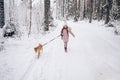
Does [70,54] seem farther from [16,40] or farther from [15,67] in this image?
[16,40]

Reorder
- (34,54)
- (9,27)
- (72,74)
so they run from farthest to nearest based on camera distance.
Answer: (9,27), (34,54), (72,74)

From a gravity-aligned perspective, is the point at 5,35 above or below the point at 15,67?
above

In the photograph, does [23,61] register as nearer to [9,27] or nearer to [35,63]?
[35,63]

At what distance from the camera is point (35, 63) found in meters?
9.55

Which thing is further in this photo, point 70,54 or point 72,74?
point 70,54

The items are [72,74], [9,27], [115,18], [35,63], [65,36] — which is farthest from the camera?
[115,18]

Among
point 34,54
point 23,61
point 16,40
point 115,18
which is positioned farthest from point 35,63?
point 115,18

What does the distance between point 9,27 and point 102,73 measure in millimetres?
10243

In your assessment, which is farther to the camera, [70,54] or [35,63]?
[70,54]

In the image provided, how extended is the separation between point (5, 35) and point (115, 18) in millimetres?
17083

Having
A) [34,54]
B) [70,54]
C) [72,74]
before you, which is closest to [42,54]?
[34,54]

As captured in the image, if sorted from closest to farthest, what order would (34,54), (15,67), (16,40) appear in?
(15,67)
(34,54)
(16,40)

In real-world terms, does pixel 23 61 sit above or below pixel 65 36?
below

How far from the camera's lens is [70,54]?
37.6ft
